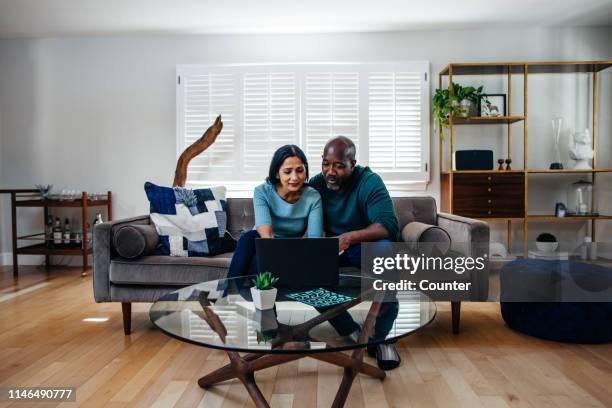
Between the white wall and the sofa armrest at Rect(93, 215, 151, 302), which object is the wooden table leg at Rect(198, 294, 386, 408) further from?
the white wall

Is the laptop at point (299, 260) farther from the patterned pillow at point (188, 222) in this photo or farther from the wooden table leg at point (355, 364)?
the patterned pillow at point (188, 222)

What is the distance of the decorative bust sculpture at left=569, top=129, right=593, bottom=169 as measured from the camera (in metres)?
3.84

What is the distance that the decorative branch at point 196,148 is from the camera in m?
4.04

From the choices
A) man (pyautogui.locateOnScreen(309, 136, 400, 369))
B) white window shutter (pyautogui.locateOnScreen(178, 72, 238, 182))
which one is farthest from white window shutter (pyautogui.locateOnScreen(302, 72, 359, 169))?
man (pyautogui.locateOnScreen(309, 136, 400, 369))

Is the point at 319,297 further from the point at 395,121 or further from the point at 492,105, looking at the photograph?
the point at 492,105

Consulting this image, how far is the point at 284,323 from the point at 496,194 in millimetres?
3009

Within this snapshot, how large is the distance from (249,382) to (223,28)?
11.2ft

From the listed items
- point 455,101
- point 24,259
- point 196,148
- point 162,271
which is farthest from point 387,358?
point 24,259

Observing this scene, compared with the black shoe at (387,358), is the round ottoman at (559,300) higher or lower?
higher

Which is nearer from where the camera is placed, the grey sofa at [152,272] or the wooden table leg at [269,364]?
the wooden table leg at [269,364]

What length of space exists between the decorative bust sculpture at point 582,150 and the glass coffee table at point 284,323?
304cm

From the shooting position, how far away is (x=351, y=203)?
2.34 m

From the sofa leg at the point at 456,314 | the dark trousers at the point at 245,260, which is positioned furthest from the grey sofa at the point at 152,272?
the dark trousers at the point at 245,260

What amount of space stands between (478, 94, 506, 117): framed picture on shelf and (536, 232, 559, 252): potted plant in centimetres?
115
